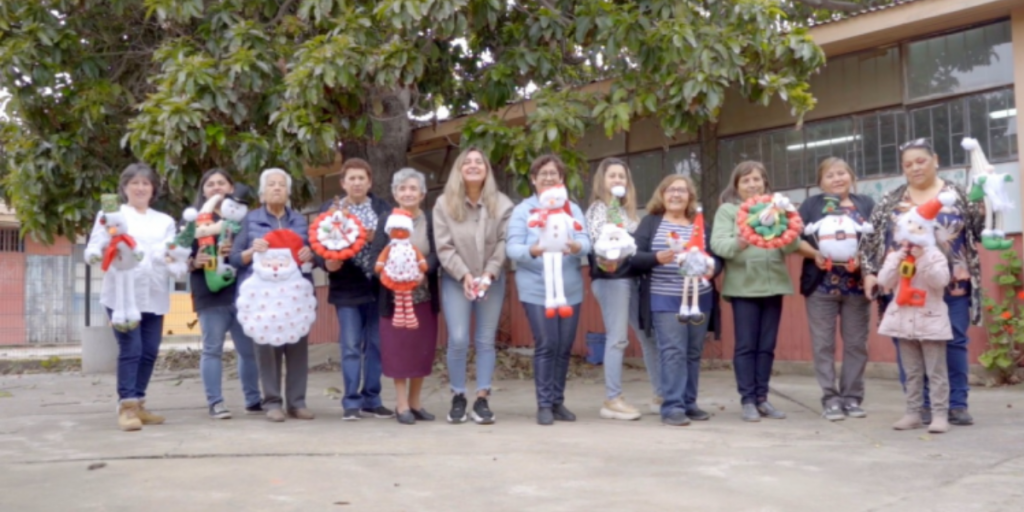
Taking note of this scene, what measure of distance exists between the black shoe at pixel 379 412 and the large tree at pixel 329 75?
2459 mm

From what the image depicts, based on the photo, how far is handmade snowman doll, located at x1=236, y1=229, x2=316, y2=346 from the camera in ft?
21.6

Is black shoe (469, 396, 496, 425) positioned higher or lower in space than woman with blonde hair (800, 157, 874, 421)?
lower

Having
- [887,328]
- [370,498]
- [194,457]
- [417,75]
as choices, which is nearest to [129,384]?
[194,457]

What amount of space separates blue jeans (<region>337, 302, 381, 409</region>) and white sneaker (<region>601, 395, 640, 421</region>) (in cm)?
162

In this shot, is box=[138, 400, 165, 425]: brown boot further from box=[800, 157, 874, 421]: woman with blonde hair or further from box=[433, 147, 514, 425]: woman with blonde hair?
box=[800, 157, 874, 421]: woman with blonde hair

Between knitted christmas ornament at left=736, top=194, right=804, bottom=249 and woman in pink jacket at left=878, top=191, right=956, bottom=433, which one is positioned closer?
woman in pink jacket at left=878, top=191, right=956, bottom=433

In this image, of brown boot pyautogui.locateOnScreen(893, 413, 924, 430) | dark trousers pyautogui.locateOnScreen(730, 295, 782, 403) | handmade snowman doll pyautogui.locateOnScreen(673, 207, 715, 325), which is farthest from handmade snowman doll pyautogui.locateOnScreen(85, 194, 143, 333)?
brown boot pyautogui.locateOnScreen(893, 413, 924, 430)

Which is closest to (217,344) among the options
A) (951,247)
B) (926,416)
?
(926,416)

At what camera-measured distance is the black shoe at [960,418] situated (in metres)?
6.32

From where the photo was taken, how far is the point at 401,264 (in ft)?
20.9

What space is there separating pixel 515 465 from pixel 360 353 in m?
2.19

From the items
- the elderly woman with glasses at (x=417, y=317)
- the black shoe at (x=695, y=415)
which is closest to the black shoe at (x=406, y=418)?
the elderly woman with glasses at (x=417, y=317)

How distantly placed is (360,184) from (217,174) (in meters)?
1.08

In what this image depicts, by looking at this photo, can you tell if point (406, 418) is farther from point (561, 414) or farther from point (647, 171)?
point (647, 171)
